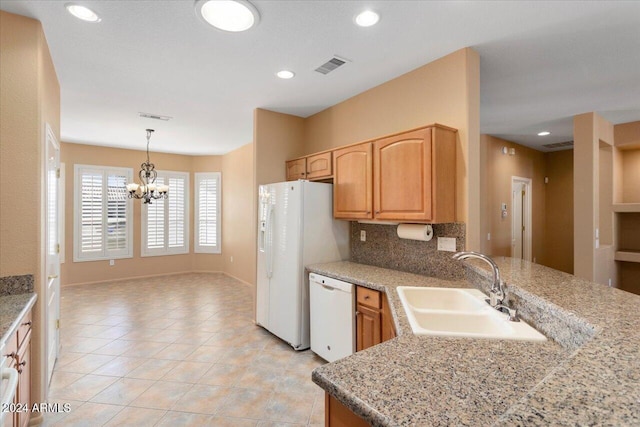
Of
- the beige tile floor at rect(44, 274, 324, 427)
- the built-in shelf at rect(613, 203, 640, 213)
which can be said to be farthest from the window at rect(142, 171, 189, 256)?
the built-in shelf at rect(613, 203, 640, 213)

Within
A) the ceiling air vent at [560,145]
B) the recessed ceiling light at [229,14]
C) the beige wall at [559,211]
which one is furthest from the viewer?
the beige wall at [559,211]

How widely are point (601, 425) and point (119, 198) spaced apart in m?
7.47

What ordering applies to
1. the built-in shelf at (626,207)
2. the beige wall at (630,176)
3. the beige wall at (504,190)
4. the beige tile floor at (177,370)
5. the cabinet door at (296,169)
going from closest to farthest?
the beige tile floor at (177,370)
the cabinet door at (296,169)
the built-in shelf at (626,207)
the beige wall at (630,176)
the beige wall at (504,190)

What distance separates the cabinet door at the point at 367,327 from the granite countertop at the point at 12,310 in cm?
213

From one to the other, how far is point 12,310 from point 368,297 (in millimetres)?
2257

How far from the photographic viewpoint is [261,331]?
3.80 meters

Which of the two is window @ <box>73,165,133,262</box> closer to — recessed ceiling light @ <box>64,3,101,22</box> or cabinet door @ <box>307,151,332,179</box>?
cabinet door @ <box>307,151,332,179</box>

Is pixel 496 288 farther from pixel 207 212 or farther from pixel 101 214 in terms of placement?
pixel 101 214

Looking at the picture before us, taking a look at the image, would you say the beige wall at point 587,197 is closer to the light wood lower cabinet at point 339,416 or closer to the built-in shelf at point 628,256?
the built-in shelf at point 628,256

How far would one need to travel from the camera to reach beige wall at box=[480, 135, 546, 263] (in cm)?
523

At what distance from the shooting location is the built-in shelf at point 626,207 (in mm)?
4266

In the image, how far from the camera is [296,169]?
3990 mm

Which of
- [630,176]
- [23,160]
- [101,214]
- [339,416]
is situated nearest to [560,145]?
[630,176]

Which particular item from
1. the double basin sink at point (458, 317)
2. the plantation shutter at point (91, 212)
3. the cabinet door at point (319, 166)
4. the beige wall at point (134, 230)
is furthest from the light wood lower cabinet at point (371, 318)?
the plantation shutter at point (91, 212)
